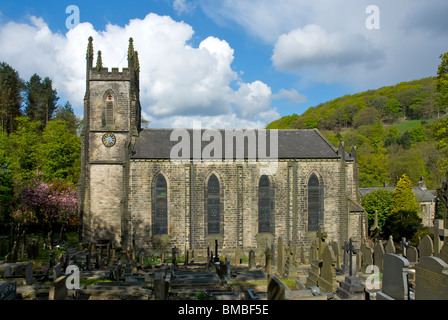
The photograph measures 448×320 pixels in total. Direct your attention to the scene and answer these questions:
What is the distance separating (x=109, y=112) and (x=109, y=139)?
7.47 feet

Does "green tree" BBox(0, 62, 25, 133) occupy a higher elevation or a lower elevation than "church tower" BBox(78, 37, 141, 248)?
higher

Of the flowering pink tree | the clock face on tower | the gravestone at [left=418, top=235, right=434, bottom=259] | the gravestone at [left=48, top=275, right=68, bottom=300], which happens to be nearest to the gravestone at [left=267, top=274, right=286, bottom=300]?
the gravestone at [left=48, top=275, right=68, bottom=300]

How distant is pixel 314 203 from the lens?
76.9ft

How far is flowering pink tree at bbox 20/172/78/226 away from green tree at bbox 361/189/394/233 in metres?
31.7

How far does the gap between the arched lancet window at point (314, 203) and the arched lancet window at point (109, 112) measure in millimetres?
16851

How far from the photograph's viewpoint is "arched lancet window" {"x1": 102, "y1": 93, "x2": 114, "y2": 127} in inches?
957

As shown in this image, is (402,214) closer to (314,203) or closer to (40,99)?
(314,203)

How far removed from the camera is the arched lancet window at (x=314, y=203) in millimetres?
23297

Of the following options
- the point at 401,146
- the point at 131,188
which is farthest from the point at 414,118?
the point at 131,188

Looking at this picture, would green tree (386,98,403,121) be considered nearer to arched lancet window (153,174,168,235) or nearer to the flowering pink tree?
arched lancet window (153,174,168,235)

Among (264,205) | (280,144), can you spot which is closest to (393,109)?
(280,144)

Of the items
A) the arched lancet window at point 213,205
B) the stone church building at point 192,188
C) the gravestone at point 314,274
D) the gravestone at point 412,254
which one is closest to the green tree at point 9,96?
the stone church building at point 192,188
